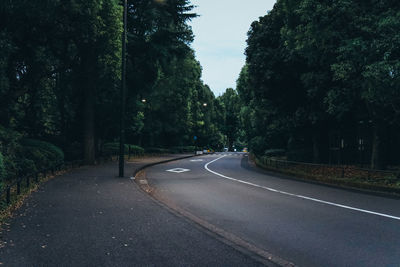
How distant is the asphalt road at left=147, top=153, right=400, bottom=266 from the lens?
578cm

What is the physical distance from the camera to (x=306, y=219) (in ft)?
27.5

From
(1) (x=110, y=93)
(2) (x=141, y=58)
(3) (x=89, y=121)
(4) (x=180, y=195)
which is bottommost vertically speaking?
(4) (x=180, y=195)

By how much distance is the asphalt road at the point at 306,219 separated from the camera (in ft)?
19.0

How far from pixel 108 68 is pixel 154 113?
2911cm

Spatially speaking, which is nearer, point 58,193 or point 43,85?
point 58,193

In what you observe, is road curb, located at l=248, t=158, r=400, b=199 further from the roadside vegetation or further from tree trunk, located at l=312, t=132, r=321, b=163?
the roadside vegetation

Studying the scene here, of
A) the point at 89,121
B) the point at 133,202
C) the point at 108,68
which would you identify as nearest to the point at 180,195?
the point at 133,202

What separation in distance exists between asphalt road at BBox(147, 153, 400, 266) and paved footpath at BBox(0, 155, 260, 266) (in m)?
0.99

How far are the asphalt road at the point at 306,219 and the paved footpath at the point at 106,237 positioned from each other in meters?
0.99

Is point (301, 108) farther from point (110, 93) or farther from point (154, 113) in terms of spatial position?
point (154, 113)

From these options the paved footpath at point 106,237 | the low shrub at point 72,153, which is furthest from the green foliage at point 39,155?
the low shrub at point 72,153

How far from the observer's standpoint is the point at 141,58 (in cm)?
2764

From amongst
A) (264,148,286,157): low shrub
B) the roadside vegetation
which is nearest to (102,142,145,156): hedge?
the roadside vegetation

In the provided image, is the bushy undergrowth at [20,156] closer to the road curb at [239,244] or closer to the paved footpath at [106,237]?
the paved footpath at [106,237]
